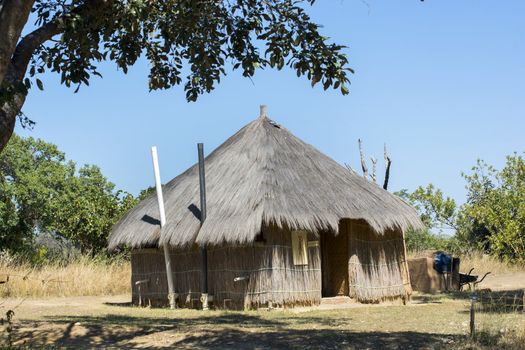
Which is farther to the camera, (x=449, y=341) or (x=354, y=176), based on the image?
(x=354, y=176)

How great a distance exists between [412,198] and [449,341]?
24643 millimetres

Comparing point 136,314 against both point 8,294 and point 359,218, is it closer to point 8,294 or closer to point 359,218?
point 359,218

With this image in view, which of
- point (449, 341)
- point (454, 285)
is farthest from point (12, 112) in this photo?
point (454, 285)

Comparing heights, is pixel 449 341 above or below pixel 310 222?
below

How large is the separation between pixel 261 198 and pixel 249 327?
381 cm

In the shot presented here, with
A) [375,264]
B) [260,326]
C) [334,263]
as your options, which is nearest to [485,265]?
[334,263]

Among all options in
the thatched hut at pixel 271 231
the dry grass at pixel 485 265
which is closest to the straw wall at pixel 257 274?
the thatched hut at pixel 271 231

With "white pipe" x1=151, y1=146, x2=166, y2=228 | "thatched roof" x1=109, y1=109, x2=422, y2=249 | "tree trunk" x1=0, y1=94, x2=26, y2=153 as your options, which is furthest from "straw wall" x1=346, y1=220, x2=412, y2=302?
"tree trunk" x1=0, y1=94, x2=26, y2=153

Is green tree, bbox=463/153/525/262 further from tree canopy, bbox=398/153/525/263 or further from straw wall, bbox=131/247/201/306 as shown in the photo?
straw wall, bbox=131/247/201/306

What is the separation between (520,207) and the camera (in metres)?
27.8

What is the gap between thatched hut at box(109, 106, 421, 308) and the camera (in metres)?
14.6

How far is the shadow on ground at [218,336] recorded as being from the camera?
8992 mm

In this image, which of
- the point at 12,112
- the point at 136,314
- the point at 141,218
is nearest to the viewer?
the point at 12,112

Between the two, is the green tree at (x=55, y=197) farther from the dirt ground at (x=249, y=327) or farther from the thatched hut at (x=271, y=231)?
the dirt ground at (x=249, y=327)
